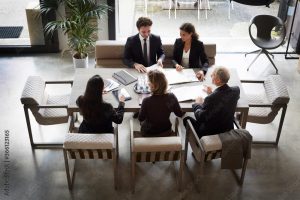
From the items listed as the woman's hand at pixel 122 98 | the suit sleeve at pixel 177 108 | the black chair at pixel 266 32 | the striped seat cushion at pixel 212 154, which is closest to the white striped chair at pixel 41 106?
the woman's hand at pixel 122 98

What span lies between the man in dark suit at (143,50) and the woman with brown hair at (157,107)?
1.10 m

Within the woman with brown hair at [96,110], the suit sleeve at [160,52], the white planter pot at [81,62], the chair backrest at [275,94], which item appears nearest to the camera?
the woman with brown hair at [96,110]

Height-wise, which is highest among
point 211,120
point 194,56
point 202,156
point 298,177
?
point 194,56

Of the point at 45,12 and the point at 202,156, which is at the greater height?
the point at 45,12

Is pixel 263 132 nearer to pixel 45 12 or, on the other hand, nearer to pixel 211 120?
pixel 211 120

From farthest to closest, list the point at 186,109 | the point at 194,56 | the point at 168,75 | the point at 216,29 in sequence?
the point at 216,29, the point at 194,56, the point at 168,75, the point at 186,109

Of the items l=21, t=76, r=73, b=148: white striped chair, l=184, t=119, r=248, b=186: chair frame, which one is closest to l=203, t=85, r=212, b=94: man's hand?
l=184, t=119, r=248, b=186: chair frame

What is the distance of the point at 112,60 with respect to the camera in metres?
5.43

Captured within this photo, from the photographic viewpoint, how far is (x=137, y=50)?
16.5ft

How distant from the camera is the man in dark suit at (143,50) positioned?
4980 millimetres

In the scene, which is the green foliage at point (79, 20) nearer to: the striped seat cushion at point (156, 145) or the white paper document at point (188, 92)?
the white paper document at point (188, 92)

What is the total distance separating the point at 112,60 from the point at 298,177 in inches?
111

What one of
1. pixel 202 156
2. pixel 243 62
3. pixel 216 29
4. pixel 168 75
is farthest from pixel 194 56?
pixel 216 29

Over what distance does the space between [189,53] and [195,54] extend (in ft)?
0.27
